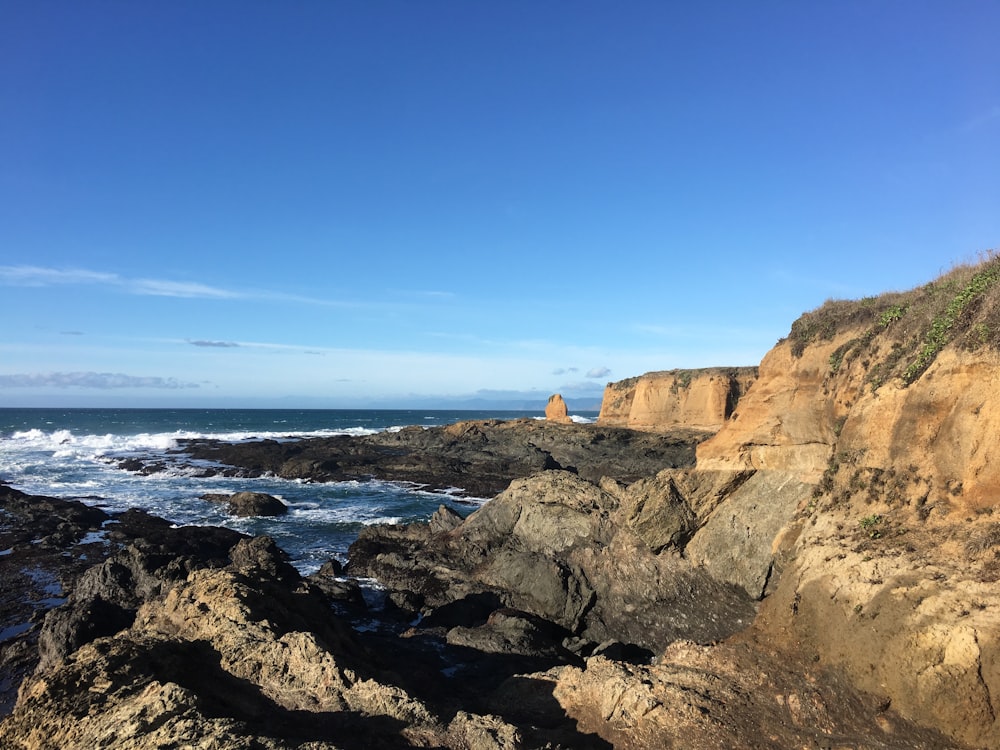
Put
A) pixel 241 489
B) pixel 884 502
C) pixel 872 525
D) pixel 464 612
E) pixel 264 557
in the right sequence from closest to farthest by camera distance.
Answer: pixel 872 525 < pixel 884 502 < pixel 464 612 < pixel 264 557 < pixel 241 489

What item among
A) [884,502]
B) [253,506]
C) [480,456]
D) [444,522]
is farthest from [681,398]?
[884,502]

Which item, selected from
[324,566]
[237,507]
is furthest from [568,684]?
[237,507]

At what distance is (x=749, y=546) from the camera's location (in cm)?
1376

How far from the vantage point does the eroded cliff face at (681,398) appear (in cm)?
4997

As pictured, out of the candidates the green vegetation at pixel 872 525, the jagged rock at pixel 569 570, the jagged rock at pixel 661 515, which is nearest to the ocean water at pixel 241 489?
the jagged rock at pixel 569 570

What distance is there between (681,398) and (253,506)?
1468 inches

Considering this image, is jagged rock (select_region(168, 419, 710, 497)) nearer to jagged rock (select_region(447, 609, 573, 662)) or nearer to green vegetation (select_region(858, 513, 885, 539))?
jagged rock (select_region(447, 609, 573, 662))

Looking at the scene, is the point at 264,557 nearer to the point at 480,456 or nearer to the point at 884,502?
the point at 884,502

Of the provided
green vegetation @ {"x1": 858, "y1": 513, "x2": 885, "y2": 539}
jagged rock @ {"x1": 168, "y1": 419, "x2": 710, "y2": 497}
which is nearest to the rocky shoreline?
green vegetation @ {"x1": 858, "y1": 513, "x2": 885, "y2": 539}

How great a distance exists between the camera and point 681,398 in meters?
53.4

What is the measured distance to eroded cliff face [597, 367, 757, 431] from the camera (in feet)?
164

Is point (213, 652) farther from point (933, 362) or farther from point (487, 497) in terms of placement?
point (487, 497)

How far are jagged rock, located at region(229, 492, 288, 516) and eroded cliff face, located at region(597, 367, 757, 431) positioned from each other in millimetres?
34984

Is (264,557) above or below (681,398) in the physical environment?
below
